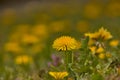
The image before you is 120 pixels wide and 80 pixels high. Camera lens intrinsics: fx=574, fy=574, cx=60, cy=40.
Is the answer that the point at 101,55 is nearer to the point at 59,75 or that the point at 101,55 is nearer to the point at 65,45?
the point at 65,45

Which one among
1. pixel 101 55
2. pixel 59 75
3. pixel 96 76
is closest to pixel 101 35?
pixel 101 55

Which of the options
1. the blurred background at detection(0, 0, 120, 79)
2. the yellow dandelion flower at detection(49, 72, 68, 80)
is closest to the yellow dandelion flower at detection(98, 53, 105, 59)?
the yellow dandelion flower at detection(49, 72, 68, 80)

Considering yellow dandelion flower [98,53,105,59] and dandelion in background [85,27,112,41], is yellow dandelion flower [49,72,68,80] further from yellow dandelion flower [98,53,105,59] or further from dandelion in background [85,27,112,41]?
yellow dandelion flower [98,53,105,59]

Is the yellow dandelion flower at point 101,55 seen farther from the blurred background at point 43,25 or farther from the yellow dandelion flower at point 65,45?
the blurred background at point 43,25

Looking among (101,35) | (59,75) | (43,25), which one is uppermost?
(43,25)

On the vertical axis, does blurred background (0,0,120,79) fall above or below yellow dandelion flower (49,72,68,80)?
above

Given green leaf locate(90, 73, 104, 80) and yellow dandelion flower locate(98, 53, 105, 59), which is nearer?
green leaf locate(90, 73, 104, 80)

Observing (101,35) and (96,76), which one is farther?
(101,35)

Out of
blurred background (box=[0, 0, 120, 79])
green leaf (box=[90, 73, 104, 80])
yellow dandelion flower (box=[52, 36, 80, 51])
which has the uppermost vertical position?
blurred background (box=[0, 0, 120, 79])

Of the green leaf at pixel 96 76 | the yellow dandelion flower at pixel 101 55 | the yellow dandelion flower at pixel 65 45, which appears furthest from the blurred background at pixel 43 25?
the green leaf at pixel 96 76
